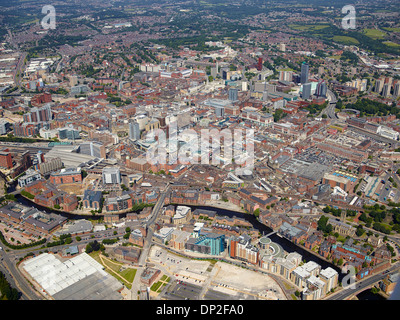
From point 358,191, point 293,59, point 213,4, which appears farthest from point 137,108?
point 213,4

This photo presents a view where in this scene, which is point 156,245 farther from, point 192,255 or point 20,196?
point 20,196

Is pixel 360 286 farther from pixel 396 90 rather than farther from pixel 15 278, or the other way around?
pixel 396 90

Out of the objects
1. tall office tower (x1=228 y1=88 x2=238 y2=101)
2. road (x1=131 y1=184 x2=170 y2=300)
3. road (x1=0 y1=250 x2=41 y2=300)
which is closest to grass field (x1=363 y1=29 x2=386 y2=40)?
tall office tower (x1=228 y1=88 x2=238 y2=101)

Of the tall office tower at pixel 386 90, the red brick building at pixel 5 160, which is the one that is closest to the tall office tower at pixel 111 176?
the red brick building at pixel 5 160

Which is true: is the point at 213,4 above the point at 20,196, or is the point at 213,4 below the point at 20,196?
above

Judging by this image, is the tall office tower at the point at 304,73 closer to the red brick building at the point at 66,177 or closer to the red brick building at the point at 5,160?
the red brick building at the point at 66,177

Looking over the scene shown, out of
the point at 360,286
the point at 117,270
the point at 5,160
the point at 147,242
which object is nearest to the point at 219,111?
the point at 5,160
